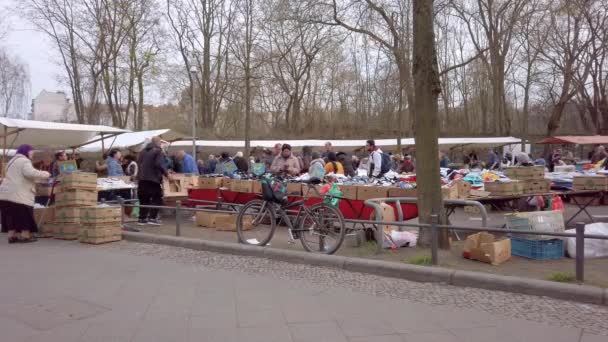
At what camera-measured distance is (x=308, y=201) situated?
9375 mm

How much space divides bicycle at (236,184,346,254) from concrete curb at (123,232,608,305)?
0.28m

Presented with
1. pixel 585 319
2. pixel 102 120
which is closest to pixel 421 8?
pixel 585 319

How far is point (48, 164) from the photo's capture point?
12.6m

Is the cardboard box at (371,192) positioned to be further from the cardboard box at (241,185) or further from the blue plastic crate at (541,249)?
the cardboard box at (241,185)

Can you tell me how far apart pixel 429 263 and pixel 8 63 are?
56.2 metres

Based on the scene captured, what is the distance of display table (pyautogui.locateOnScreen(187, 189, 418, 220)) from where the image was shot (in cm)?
916

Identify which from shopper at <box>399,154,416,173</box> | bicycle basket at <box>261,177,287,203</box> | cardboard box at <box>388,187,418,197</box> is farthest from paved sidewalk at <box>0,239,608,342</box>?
shopper at <box>399,154,416,173</box>

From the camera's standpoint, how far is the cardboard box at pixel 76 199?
30.8ft

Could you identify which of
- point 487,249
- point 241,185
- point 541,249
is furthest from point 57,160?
point 541,249

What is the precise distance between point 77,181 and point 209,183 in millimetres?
3224

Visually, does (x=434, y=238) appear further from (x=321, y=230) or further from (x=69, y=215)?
(x=69, y=215)

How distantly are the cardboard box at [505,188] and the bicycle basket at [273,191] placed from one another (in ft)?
14.6

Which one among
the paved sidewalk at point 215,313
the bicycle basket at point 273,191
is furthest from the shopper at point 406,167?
the paved sidewalk at point 215,313

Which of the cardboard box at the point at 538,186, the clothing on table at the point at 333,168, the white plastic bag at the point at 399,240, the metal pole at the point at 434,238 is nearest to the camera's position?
the metal pole at the point at 434,238
